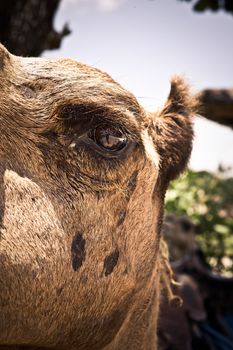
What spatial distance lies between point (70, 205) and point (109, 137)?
26cm

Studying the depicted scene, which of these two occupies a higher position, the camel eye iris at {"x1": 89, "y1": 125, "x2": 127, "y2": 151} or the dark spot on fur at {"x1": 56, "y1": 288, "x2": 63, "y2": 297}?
the camel eye iris at {"x1": 89, "y1": 125, "x2": 127, "y2": 151}

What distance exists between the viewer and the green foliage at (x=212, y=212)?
857 centimetres

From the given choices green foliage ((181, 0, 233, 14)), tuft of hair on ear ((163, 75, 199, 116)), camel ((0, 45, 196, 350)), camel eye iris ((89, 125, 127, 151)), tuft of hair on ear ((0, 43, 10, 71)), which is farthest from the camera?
green foliage ((181, 0, 233, 14))

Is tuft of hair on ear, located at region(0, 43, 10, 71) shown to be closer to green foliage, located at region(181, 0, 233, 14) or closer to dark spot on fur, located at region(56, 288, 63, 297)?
dark spot on fur, located at region(56, 288, 63, 297)

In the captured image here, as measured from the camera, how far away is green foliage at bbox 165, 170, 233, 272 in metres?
8.57

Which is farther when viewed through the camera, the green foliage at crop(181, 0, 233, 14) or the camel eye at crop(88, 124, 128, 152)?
the green foliage at crop(181, 0, 233, 14)

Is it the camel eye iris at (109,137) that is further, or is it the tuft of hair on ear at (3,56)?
the camel eye iris at (109,137)

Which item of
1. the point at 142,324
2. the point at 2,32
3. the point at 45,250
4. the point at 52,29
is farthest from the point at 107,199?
the point at 52,29

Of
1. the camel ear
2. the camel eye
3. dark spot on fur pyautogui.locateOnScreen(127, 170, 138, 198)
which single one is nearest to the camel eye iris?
the camel eye

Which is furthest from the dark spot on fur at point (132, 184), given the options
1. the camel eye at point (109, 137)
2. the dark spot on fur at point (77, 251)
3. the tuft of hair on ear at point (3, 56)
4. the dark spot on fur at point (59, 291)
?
the tuft of hair on ear at point (3, 56)

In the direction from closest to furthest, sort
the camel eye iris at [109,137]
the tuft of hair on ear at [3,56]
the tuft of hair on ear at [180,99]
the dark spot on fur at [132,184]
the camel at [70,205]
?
the camel at [70,205] → the tuft of hair on ear at [3,56] → the camel eye iris at [109,137] → the dark spot on fur at [132,184] → the tuft of hair on ear at [180,99]

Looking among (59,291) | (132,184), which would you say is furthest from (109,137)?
(59,291)

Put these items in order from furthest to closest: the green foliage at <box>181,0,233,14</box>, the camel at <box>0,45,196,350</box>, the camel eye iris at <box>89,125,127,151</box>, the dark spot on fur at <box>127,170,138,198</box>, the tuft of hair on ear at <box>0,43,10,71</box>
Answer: the green foliage at <box>181,0,233,14</box>
the dark spot on fur at <box>127,170,138,198</box>
the camel eye iris at <box>89,125,127,151</box>
the tuft of hair on ear at <box>0,43,10,71</box>
the camel at <box>0,45,196,350</box>

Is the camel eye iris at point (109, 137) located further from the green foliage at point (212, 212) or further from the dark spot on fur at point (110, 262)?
the green foliage at point (212, 212)
